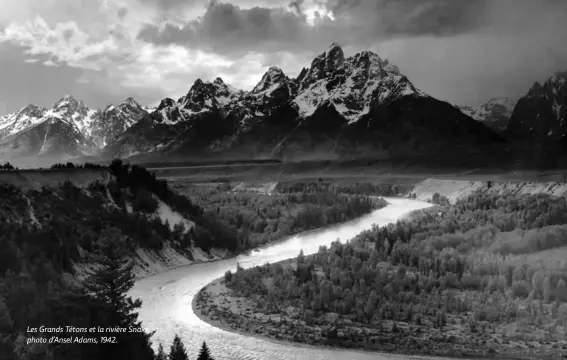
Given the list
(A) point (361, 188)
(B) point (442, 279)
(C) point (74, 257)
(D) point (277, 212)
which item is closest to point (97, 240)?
(C) point (74, 257)

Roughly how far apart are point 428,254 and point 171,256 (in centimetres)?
3411

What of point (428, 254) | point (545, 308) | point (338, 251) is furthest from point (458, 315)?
point (338, 251)

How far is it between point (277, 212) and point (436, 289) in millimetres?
62383

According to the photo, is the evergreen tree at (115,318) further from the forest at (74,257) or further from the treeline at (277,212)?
the treeline at (277,212)

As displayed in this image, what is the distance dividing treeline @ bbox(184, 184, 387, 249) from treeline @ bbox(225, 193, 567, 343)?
2544cm

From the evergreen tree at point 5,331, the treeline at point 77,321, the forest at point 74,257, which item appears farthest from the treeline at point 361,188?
the evergreen tree at point 5,331

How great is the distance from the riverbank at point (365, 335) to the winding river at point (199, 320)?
100cm

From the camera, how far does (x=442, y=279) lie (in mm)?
58906

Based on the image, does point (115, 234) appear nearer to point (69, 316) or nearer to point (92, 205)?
point (92, 205)

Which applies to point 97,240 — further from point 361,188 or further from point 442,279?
point 361,188

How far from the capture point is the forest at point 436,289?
45875 mm

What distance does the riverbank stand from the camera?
142 ft

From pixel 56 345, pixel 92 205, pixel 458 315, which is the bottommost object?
pixel 458 315

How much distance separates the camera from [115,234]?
70688 mm
